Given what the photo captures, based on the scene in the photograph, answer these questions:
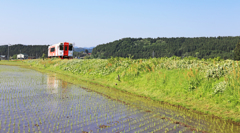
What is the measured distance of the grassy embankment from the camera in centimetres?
1059

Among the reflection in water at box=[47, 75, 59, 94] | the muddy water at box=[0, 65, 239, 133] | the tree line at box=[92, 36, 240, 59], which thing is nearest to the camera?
the muddy water at box=[0, 65, 239, 133]

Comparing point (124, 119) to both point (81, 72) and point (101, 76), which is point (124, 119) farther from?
point (81, 72)

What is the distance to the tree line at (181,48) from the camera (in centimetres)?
13525

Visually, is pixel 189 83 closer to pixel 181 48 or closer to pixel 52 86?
pixel 52 86

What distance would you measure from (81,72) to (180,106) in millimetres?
18952

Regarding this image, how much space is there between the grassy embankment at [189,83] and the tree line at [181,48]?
327 ft

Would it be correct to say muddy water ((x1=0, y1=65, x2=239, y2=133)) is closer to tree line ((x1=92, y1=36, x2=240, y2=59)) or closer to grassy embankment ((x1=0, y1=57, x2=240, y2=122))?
grassy embankment ((x1=0, y1=57, x2=240, y2=122))

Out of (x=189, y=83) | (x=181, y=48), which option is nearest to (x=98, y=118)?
(x=189, y=83)

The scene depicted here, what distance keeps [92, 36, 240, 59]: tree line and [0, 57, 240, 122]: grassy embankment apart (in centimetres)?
9956

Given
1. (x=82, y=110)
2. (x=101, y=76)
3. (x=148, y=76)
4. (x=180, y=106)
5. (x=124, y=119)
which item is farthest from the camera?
(x=101, y=76)

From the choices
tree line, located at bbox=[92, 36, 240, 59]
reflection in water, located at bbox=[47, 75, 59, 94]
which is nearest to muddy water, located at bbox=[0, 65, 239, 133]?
reflection in water, located at bbox=[47, 75, 59, 94]

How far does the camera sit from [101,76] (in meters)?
23.3

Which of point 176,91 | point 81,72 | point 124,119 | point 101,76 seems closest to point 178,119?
point 124,119

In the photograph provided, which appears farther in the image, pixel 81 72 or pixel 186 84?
pixel 81 72
